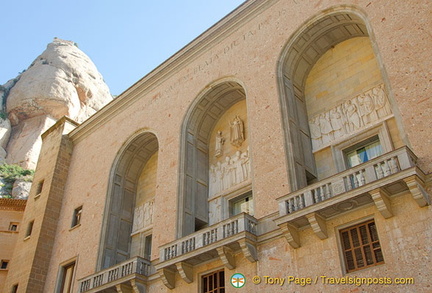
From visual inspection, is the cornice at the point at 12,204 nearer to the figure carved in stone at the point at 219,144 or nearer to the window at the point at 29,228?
the window at the point at 29,228

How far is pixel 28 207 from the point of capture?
2392 centimetres

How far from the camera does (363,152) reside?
14.1 meters

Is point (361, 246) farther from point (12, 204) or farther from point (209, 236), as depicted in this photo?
point (12, 204)

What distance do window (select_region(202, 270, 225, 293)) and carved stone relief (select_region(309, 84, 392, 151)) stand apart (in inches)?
213

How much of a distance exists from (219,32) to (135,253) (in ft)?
34.3

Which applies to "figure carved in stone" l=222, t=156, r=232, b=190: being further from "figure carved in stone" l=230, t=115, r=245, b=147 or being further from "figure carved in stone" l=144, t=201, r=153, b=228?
"figure carved in stone" l=144, t=201, r=153, b=228

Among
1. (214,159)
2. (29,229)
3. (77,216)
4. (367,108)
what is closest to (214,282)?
(214,159)

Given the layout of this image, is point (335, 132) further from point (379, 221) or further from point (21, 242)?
point (21, 242)

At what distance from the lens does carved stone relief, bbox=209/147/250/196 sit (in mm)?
16812

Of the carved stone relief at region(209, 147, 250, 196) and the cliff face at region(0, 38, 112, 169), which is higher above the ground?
the cliff face at region(0, 38, 112, 169)

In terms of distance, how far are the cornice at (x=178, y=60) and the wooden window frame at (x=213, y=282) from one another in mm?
10305

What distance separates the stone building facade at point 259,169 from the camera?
11.0 m

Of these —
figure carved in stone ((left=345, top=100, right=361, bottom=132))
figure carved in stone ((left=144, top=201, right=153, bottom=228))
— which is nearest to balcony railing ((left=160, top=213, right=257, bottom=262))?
figure carved in stone ((left=345, top=100, right=361, bottom=132))

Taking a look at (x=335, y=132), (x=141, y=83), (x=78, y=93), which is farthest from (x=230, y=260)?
(x=78, y=93)
